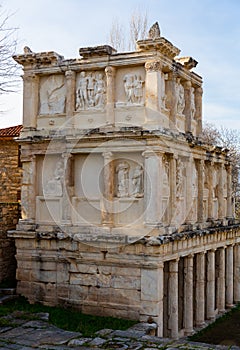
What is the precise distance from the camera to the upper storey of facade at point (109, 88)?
43.1 feet

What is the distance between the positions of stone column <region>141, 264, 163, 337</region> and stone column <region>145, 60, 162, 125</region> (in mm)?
3922

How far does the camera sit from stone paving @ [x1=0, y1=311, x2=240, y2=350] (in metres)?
9.79

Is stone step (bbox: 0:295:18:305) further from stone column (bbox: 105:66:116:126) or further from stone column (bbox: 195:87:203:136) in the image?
stone column (bbox: 195:87:203:136)

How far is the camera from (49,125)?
14.5 meters

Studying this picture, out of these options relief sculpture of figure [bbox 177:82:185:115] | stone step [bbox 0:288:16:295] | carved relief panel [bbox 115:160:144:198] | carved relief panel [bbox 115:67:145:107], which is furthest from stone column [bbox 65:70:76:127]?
stone step [bbox 0:288:16:295]

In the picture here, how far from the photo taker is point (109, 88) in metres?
13.6

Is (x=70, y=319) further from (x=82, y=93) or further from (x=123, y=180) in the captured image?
(x=82, y=93)

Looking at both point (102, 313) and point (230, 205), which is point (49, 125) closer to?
point (102, 313)

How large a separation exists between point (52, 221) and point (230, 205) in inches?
301

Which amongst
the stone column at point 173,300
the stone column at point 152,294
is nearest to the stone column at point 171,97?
the stone column at point 173,300

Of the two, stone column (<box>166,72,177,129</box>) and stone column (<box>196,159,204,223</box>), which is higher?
stone column (<box>166,72,177,129</box>)

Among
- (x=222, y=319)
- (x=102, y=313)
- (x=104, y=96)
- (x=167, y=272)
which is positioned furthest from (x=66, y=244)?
(x=222, y=319)

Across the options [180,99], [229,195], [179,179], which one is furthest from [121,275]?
[229,195]

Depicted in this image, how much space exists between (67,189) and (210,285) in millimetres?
5948
